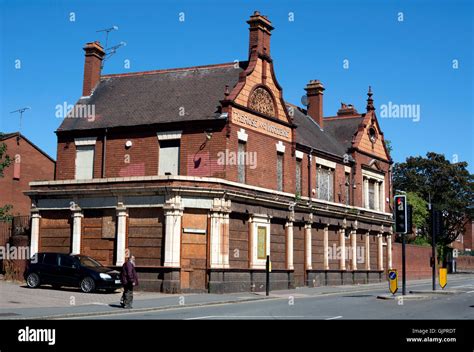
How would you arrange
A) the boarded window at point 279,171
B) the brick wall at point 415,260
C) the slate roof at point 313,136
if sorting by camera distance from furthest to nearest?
1. the brick wall at point 415,260
2. the slate roof at point 313,136
3. the boarded window at point 279,171

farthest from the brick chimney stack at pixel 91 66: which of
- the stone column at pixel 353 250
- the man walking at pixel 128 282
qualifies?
the stone column at pixel 353 250

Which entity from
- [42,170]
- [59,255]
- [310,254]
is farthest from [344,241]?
[42,170]

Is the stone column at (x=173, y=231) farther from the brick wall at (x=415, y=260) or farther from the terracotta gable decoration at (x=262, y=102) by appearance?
the brick wall at (x=415, y=260)

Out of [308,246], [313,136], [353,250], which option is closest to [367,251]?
[353,250]

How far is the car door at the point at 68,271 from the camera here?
89.1 ft

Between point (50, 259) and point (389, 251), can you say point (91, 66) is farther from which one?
point (389, 251)

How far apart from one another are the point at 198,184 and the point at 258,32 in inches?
383

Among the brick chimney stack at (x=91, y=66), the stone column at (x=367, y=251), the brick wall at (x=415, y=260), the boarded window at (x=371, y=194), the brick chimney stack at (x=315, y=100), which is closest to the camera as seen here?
the brick chimney stack at (x=91, y=66)

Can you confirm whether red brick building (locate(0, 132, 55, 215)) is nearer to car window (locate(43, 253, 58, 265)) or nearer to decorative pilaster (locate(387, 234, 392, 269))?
car window (locate(43, 253, 58, 265))

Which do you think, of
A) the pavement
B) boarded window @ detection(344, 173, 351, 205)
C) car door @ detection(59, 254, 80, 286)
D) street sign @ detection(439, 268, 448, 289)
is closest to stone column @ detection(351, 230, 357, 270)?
boarded window @ detection(344, 173, 351, 205)

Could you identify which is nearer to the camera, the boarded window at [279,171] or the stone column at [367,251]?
the boarded window at [279,171]

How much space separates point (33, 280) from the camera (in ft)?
93.0

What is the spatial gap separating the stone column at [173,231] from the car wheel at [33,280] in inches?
220
